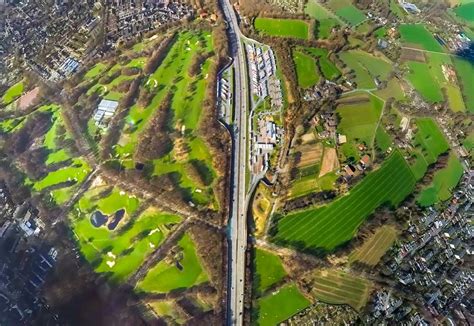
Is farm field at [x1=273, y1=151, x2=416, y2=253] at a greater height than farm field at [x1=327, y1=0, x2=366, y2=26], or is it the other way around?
farm field at [x1=327, y1=0, x2=366, y2=26]

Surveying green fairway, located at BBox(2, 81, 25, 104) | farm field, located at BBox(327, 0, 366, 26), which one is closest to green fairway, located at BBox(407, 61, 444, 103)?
farm field, located at BBox(327, 0, 366, 26)

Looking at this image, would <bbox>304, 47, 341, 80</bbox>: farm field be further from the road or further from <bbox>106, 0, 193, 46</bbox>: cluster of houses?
<bbox>106, 0, 193, 46</bbox>: cluster of houses

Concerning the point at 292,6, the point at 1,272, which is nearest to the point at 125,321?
the point at 1,272

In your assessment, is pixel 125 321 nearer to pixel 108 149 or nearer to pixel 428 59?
pixel 108 149

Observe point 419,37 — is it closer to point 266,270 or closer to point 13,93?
point 266,270

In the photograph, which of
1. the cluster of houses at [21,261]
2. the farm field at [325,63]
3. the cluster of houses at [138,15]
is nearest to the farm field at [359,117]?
the farm field at [325,63]

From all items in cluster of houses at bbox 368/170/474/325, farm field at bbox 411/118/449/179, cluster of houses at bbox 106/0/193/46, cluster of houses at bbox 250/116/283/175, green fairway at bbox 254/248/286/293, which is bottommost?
cluster of houses at bbox 368/170/474/325

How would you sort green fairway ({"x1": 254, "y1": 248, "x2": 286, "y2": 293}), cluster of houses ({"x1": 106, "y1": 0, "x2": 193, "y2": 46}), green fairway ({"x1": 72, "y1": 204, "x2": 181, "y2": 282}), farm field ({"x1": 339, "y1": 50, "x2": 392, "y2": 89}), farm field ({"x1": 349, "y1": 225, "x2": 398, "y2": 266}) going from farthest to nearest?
cluster of houses ({"x1": 106, "y1": 0, "x2": 193, "y2": 46}), farm field ({"x1": 339, "y1": 50, "x2": 392, "y2": 89}), farm field ({"x1": 349, "y1": 225, "x2": 398, "y2": 266}), green fairway ({"x1": 72, "y1": 204, "x2": 181, "y2": 282}), green fairway ({"x1": 254, "y1": 248, "x2": 286, "y2": 293})
